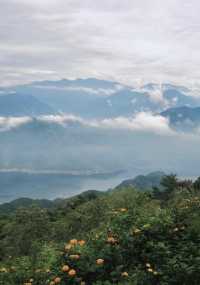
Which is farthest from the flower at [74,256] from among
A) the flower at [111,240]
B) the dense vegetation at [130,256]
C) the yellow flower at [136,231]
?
the yellow flower at [136,231]

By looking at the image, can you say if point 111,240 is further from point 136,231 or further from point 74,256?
point 74,256

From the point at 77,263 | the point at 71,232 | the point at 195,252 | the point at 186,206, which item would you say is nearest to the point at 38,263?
the point at 77,263

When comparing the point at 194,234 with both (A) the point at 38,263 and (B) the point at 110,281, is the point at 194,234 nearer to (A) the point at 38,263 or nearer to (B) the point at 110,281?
(B) the point at 110,281

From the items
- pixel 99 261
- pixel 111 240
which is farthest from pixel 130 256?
pixel 99 261

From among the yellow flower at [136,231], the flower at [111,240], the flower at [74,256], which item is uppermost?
the yellow flower at [136,231]

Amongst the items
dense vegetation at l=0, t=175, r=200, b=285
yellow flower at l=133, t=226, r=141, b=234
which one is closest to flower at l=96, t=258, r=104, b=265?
dense vegetation at l=0, t=175, r=200, b=285

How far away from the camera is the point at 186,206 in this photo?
15.9 meters

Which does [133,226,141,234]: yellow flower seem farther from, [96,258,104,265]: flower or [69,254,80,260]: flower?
[69,254,80,260]: flower

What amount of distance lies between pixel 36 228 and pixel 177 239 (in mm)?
49564

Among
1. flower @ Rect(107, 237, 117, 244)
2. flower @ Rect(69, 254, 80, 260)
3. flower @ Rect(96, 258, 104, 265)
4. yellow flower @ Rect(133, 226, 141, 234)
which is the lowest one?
flower @ Rect(96, 258, 104, 265)

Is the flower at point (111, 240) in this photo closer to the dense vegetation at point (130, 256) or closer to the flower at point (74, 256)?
the dense vegetation at point (130, 256)

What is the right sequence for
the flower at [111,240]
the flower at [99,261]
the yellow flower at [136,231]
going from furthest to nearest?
1. the yellow flower at [136,231]
2. the flower at [111,240]
3. the flower at [99,261]

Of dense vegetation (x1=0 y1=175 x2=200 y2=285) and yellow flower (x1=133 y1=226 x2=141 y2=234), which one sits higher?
yellow flower (x1=133 y1=226 x2=141 y2=234)

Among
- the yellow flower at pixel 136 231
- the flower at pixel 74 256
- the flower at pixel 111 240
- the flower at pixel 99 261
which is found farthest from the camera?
the yellow flower at pixel 136 231
